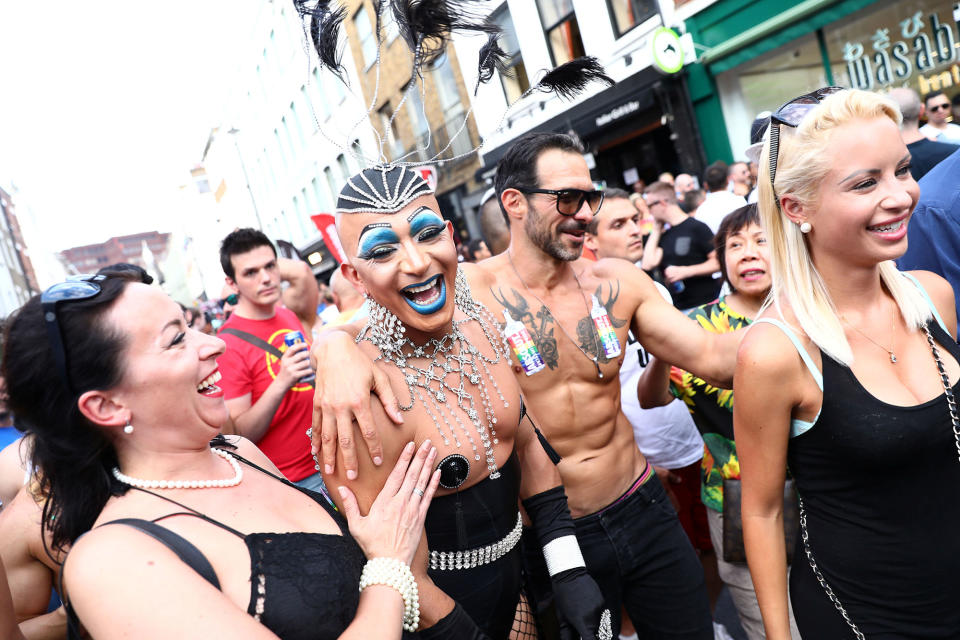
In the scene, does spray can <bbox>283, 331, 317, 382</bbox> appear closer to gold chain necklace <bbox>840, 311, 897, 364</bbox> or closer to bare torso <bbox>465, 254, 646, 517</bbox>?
bare torso <bbox>465, 254, 646, 517</bbox>

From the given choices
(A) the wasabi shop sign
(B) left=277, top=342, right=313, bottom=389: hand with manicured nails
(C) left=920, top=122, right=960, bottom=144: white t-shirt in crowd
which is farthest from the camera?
(A) the wasabi shop sign

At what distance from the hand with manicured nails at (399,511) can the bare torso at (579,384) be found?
1.09 meters

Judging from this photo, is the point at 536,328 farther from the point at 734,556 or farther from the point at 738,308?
the point at 734,556

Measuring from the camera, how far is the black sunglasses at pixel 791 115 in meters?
1.80

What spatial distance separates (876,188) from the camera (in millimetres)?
1724

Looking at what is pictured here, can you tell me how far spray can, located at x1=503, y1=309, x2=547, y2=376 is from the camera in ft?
9.50

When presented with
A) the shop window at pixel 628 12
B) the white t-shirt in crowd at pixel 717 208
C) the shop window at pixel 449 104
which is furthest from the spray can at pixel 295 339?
the shop window at pixel 449 104

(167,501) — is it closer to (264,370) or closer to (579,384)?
(579,384)

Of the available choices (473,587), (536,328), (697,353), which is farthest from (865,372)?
(536,328)

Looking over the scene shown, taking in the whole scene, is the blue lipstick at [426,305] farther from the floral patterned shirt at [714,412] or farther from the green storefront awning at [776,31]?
the green storefront awning at [776,31]

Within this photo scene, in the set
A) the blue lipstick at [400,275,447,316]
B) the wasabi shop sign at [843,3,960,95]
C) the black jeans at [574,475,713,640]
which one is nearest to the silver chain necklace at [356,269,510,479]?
the blue lipstick at [400,275,447,316]

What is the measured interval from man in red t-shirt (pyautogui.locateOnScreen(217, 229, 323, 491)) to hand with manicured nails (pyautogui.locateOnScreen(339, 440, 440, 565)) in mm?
1768

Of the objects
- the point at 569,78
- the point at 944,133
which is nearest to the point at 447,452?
the point at 569,78

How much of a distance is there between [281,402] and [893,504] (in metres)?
2.91
